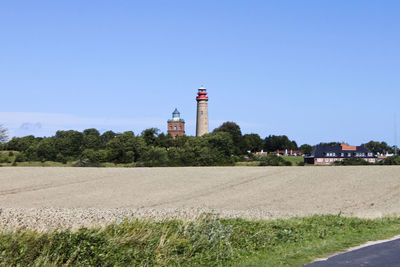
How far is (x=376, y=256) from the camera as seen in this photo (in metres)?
13.7

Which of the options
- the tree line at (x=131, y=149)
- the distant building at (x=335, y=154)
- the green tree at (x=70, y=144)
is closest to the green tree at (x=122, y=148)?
the tree line at (x=131, y=149)

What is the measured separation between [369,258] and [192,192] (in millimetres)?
31006

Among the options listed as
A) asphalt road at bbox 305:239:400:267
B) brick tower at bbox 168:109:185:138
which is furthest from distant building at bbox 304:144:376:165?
asphalt road at bbox 305:239:400:267

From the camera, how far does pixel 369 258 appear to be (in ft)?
44.1

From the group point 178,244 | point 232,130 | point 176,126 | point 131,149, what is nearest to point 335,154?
point 232,130

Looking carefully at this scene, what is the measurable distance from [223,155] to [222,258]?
293ft

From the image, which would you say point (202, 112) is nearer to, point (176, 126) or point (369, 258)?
point (176, 126)

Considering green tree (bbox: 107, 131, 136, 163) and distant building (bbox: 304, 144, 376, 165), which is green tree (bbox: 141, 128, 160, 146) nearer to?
green tree (bbox: 107, 131, 136, 163)

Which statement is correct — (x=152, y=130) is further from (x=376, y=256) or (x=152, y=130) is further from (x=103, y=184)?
(x=376, y=256)

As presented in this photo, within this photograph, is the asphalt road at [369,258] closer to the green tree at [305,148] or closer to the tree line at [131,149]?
the tree line at [131,149]

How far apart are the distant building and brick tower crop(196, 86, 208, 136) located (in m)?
29.7

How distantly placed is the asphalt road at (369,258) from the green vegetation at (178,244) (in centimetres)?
69

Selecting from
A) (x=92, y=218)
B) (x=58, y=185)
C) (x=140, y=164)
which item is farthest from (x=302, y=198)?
(x=140, y=164)

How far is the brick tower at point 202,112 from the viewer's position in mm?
143375
